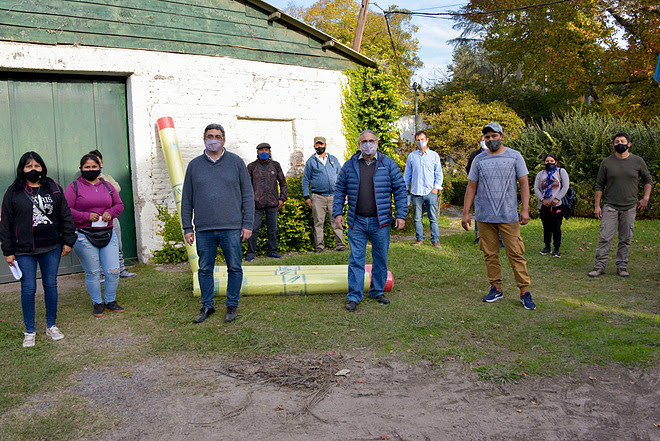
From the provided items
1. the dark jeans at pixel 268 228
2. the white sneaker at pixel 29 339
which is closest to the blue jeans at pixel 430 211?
the dark jeans at pixel 268 228

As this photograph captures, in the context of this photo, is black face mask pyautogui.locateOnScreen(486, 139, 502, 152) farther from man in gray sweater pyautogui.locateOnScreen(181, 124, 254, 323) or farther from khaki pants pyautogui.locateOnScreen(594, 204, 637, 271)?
man in gray sweater pyautogui.locateOnScreen(181, 124, 254, 323)

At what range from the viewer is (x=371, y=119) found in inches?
444

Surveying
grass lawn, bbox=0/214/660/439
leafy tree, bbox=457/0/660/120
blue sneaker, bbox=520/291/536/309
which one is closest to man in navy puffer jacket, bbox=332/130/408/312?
grass lawn, bbox=0/214/660/439

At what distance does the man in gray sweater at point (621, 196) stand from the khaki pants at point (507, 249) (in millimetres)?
2130

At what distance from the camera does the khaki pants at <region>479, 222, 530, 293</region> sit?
5.93 m

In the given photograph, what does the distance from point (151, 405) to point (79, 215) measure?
290 centimetres

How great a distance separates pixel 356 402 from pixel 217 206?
8.80 ft

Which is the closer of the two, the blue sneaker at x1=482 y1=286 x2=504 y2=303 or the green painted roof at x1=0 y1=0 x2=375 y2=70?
the blue sneaker at x1=482 y1=286 x2=504 y2=303

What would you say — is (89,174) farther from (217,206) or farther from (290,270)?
(290,270)

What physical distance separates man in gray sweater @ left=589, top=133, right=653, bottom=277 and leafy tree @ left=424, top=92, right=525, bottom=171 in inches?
575

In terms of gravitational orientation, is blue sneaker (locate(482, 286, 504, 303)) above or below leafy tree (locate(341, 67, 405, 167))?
below

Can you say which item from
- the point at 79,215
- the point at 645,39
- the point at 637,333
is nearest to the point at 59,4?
the point at 79,215

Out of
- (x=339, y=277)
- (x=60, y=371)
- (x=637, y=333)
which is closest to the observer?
(x=60, y=371)

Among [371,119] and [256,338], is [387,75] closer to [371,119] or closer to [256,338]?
[371,119]
